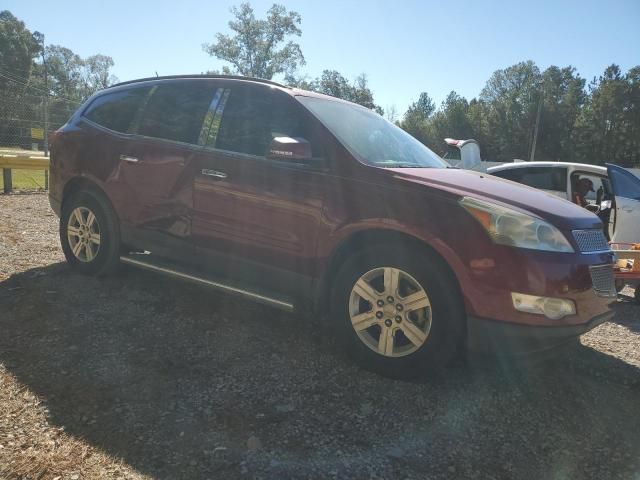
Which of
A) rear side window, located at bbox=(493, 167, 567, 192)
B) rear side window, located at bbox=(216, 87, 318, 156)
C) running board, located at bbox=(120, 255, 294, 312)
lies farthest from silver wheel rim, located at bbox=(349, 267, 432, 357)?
rear side window, located at bbox=(493, 167, 567, 192)

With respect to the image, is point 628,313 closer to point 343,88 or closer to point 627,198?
point 627,198

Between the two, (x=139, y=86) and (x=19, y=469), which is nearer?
(x=19, y=469)

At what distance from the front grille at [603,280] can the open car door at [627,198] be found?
357 centimetres

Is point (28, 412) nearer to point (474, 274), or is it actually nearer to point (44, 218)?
point (474, 274)

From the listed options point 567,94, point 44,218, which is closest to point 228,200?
point 44,218

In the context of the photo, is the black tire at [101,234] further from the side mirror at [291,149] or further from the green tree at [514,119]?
the green tree at [514,119]

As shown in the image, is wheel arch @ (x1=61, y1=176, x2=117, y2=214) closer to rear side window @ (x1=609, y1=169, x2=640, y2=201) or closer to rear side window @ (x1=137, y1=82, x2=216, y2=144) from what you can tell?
rear side window @ (x1=137, y1=82, x2=216, y2=144)

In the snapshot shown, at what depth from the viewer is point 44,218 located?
7605 mm

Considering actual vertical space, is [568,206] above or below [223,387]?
above

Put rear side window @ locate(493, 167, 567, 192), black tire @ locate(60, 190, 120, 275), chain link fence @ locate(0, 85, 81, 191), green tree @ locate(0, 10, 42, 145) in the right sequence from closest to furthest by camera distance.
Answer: black tire @ locate(60, 190, 120, 275), rear side window @ locate(493, 167, 567, 192), chain link fence @ locate(0, 85, 81, 191), green tree @ locate(0, 10, 42, 145)

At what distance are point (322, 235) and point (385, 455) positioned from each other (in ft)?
4.69

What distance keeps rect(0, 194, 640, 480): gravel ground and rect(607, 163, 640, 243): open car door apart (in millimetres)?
2687

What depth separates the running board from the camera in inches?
126

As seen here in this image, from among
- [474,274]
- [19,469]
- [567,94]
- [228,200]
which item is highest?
[567,94]
